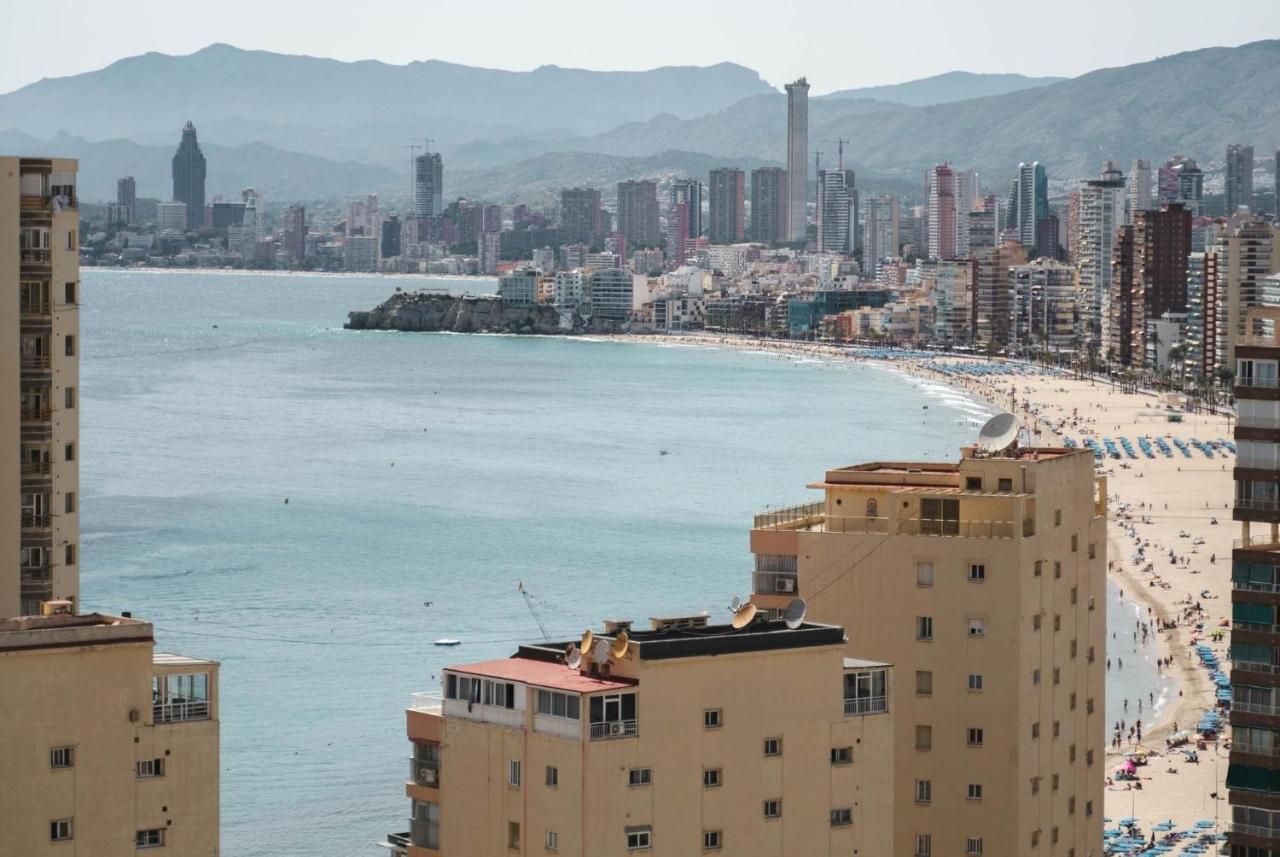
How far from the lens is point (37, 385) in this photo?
2088cm

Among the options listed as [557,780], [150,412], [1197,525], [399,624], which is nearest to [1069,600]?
[557,780]

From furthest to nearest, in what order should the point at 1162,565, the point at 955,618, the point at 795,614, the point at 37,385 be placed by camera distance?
the point at 1162,565 → the point at 955,618 → the point at 37,385 → the point at 795,614

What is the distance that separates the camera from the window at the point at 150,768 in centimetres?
1551

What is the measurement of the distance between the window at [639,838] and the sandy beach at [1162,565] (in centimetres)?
863

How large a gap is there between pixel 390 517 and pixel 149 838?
2559 inches

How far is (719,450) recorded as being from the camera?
109 meters

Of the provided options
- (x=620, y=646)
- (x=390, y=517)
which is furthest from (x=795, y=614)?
(x=390, y=517)

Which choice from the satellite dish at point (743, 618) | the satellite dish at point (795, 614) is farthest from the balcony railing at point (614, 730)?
the satellite dish at point (795, 614)

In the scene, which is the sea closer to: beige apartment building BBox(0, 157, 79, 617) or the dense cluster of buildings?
beige apartment building BBox(0, 157, 79, 617)

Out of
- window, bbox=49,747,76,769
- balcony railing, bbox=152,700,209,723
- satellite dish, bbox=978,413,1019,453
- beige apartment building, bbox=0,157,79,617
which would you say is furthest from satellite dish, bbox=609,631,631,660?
satellite dish, bbox=978,413,1019,453

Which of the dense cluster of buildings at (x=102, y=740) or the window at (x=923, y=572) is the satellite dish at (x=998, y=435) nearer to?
the window at (x=923, y=572)

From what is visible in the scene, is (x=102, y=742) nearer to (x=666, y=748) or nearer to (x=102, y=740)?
(x=102, y=740)

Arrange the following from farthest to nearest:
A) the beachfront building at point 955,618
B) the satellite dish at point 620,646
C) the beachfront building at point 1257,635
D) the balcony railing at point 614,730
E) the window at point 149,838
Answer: the beachfront building at point 955,618 → the beachfront building at point 1257,635 → the satellite dish at point 620,646 → the balcony railing at point 614,730 → the window at point 149,838

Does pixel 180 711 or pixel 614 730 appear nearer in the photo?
pixel 180 711
